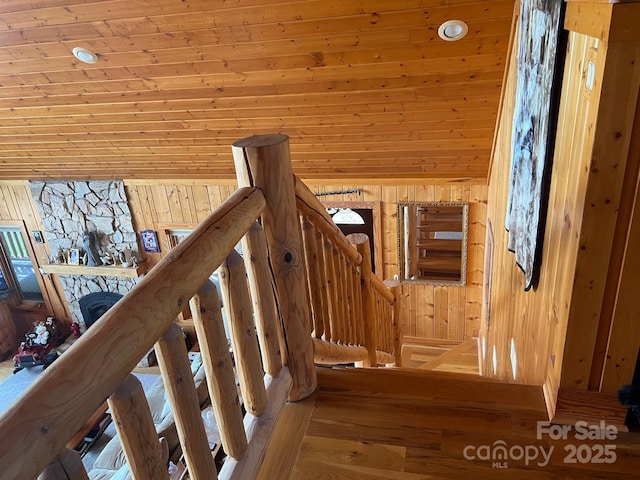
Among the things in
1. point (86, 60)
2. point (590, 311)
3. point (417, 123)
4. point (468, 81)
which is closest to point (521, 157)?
point (590, 311)

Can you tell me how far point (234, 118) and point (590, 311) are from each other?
12.2 feet

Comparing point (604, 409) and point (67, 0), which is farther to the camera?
point (67, 0)

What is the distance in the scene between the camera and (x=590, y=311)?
1.38 metres

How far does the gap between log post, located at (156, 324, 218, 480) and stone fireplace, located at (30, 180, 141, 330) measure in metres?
6.25

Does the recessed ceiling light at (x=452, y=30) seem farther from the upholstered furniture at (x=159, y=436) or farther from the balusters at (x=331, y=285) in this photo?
the upholstered furniture at (x=159, y=436)

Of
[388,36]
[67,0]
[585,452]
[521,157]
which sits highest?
[67,0]

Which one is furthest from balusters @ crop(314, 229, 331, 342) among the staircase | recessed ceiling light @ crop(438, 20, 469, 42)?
the staircase

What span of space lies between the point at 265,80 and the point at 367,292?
1.93 metres

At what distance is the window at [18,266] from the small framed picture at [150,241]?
2249 millimetres

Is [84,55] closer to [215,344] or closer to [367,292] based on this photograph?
[367,292]

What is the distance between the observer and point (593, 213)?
125cm

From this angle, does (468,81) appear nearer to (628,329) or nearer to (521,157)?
(521,157)

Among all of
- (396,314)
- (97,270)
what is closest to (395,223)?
(396,314)

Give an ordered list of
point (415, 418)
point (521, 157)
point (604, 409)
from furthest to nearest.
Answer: point (521, 157)
point (415, 418)
point (604, 409)
